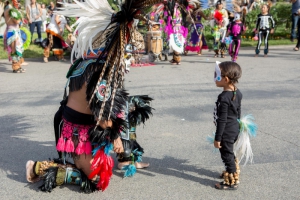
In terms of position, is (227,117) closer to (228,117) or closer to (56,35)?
(228,117)

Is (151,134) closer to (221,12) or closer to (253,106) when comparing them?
(253,106)

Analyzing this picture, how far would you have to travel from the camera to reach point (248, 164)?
3957 millimetres

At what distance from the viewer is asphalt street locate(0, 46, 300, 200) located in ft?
11.4

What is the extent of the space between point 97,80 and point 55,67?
7.39 metres

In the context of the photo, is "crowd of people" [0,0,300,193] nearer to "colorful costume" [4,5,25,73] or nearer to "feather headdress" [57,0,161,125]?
"feather headdress" [57,0,161,125]

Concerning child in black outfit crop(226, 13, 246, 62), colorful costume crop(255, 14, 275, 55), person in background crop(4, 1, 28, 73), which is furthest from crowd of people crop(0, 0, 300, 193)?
colorful costume crop(255, 14, 275, 55)

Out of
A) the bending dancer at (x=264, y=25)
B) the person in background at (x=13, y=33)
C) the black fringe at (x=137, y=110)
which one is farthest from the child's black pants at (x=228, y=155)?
the bending dancer at (x=264, y=25)

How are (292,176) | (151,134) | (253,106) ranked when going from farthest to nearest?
(253,106), (151,134), (292,176)

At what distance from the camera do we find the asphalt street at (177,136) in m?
3.49

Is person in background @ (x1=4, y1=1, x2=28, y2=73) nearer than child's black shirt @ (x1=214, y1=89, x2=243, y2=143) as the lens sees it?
No

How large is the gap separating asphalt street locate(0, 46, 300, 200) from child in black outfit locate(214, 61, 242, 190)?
162 millimetres

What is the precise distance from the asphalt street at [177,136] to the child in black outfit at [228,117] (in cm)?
16

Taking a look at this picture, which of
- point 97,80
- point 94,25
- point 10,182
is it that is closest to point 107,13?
point 94,25

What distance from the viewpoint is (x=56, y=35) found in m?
10.8
